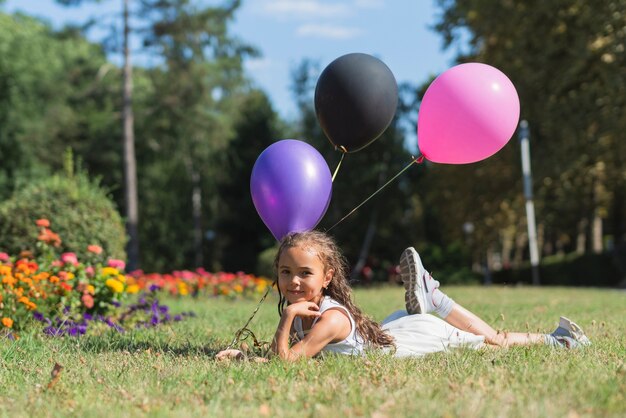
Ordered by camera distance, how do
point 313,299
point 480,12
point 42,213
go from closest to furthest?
point 313,299, point 42,213, point 480,12

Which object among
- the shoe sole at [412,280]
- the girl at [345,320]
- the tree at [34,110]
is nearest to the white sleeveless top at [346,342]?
the girl at [345,320]

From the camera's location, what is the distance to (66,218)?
33.1 feet

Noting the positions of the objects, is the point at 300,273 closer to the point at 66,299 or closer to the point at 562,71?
the point at 66,299

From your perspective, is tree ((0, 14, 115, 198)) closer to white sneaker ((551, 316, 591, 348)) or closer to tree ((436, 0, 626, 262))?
tree ((436, 0, 626, 262))

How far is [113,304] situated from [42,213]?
3.52 m

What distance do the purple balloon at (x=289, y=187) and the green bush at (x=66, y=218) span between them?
18.5ft

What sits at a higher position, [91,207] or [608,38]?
[608,38]

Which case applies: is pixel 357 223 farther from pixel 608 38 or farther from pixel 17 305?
pixel 17 305

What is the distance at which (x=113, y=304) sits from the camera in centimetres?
708

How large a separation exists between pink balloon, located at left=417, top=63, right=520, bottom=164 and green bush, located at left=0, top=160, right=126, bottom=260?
6156 mm

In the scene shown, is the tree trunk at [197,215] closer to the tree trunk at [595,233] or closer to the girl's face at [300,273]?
the tree trunk at [595,233]

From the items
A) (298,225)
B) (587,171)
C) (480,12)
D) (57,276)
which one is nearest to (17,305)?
(57,276)

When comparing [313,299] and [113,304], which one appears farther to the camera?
[113,304]

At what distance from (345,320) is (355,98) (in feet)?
4.77
